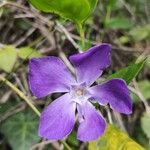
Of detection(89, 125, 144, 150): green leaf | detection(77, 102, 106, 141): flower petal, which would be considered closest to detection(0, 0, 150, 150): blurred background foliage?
detection(89, 125, 144, 150): green leaf

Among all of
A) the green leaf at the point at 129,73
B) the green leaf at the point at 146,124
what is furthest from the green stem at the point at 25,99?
the green leaf at the point at 146,124

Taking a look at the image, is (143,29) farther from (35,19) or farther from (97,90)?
(97,90)

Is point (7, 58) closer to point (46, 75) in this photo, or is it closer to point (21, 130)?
point (21, 130)

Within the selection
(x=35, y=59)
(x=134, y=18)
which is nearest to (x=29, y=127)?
(x=35, y=59)

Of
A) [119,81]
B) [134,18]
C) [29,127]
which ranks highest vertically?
[119,81]

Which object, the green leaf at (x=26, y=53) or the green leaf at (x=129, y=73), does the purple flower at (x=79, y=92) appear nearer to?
the green leaf at (x=129, y=73)

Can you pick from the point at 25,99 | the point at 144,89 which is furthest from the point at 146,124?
the point at 25,99

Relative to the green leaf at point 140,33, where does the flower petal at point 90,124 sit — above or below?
above
